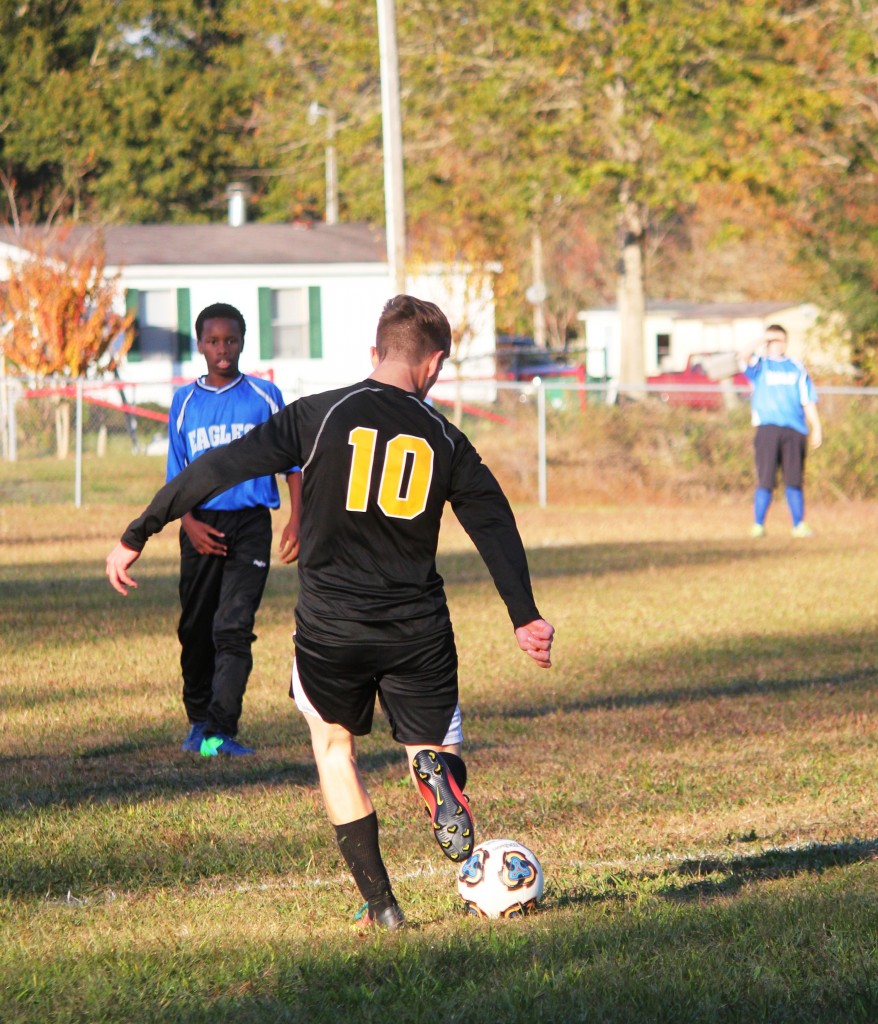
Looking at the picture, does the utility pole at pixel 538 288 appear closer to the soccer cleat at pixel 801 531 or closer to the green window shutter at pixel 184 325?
the green window shutter at pixel 184 325

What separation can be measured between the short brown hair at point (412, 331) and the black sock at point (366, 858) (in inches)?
53.9

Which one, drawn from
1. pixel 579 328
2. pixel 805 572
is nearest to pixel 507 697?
pixel 805 572

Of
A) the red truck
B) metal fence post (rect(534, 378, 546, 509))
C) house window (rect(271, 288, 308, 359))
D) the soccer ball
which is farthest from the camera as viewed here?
house window (rect(271, 288, 308, 359))

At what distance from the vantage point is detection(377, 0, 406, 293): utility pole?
23.3 meters

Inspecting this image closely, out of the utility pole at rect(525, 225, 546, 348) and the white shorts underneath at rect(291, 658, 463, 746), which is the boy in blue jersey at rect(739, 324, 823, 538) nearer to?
the white shorts underneath at rect(291, 658, 463, 746)

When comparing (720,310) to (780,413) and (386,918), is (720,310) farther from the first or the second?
(386,918)

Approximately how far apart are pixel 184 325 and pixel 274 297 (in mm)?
2198

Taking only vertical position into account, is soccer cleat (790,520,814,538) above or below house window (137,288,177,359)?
below

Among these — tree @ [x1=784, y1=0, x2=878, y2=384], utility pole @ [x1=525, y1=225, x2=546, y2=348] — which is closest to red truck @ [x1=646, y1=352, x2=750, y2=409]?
tree @ [x1=784, y1=0, x2=878, y2=384]

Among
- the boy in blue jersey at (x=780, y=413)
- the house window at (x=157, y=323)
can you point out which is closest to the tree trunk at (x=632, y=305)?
the house window at (x=157, y=323)

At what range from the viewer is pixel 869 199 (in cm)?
2781

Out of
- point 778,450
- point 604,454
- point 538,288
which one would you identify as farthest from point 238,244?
point 778,450

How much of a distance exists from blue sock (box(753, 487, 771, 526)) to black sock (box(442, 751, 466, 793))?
13811 millimetres

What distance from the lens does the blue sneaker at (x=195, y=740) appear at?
776 centimetres
